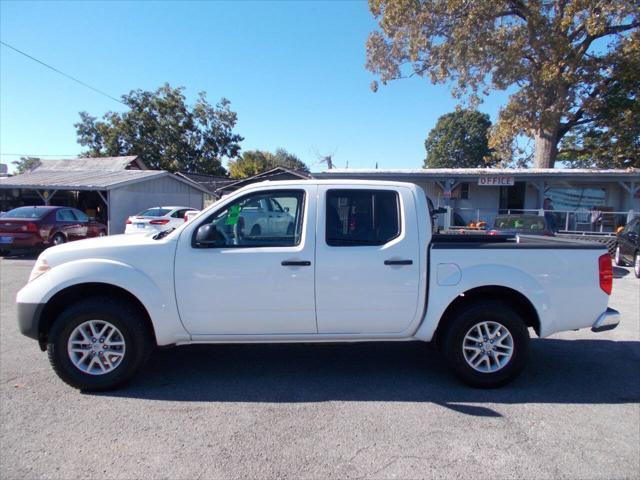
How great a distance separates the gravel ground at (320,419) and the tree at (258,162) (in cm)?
2900

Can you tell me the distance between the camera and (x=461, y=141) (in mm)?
50938

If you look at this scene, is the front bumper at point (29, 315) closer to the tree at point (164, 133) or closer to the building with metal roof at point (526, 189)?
the building with metal roof at point (526, 189)

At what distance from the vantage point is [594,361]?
4867mm

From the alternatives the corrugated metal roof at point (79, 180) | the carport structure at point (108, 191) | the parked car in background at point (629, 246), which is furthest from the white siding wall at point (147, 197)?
the parked car in background at point (629, 246)

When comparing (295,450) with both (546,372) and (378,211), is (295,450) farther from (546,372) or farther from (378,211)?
(546,372)

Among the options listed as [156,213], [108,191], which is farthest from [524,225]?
[108,191]

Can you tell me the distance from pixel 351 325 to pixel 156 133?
1573 inches

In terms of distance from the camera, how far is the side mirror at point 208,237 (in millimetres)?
3844

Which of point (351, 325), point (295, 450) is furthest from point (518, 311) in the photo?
point (295, 450)

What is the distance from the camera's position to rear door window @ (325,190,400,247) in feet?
13.2

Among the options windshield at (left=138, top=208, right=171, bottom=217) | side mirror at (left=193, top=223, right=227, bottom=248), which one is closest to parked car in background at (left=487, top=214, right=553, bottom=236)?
side mirror at (left=193, top=223, right=227, bottom=248)

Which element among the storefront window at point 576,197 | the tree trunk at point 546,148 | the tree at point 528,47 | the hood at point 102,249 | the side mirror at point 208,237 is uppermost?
the tree at point 528,47

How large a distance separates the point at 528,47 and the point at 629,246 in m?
11.9

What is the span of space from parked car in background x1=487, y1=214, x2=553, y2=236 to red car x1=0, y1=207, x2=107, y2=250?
13324 mm
